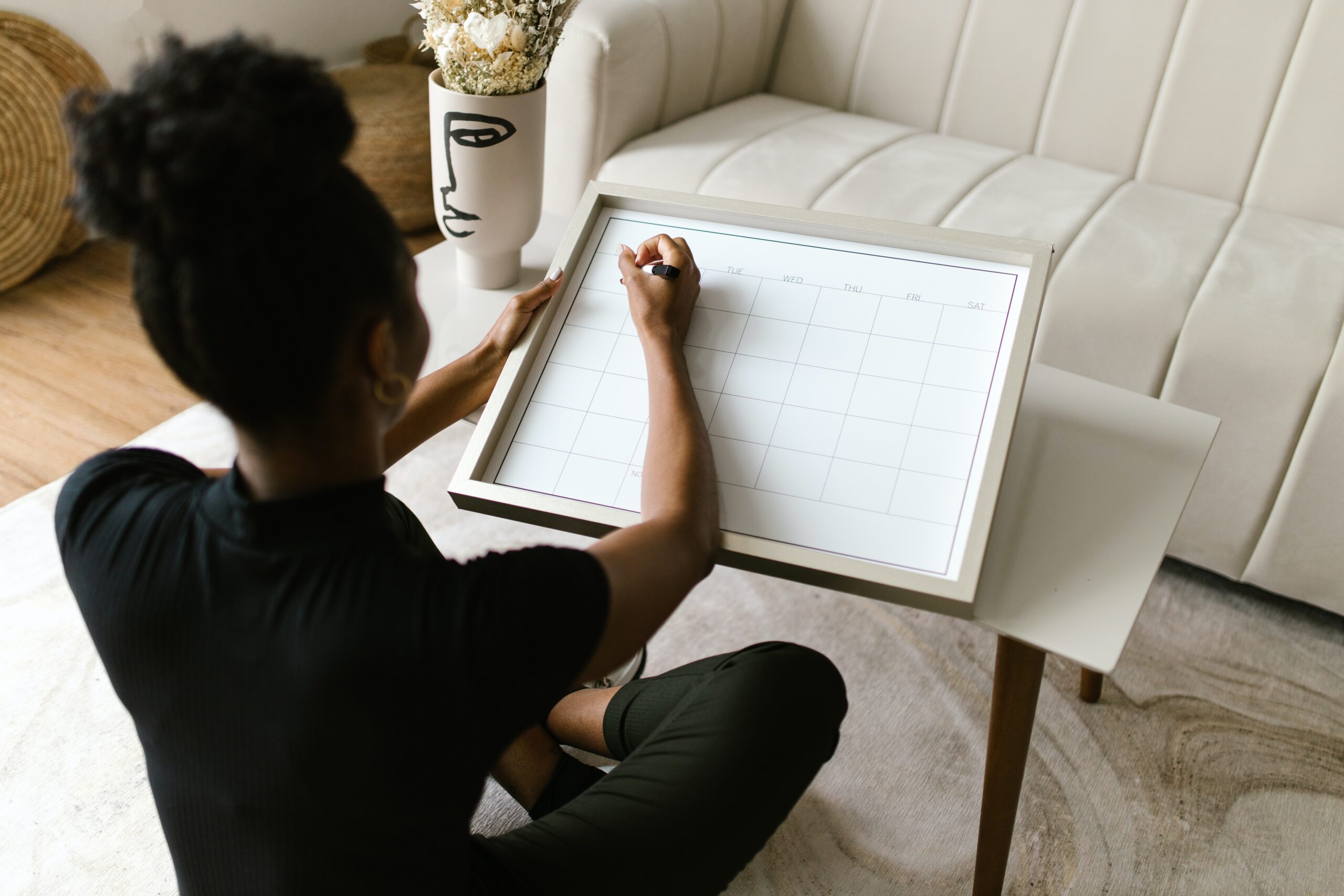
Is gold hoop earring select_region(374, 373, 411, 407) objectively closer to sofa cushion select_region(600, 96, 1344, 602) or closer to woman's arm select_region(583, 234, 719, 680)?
woman's arm select_region(583, 234, 719, 680)

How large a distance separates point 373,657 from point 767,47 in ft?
6.07

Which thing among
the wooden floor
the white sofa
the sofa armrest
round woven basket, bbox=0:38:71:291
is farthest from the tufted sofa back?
round woven basket, bbox=0:38:71:291

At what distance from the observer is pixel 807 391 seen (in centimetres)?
97

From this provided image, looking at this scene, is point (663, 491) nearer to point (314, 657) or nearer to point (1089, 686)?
point (314, 657)

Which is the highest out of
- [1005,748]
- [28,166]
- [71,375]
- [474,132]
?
[474,132]

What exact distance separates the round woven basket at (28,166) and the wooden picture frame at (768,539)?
160 centimetres

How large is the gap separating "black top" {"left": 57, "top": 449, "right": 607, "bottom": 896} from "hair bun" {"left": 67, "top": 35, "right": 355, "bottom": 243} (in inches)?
7.0

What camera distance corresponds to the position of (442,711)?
600mm

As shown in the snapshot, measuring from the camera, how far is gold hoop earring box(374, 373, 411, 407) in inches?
25.3

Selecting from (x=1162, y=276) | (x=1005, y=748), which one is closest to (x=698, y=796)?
(x=1005, y=748)

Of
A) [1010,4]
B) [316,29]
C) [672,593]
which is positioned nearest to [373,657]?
[672,593]

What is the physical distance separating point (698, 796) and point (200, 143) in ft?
1.98

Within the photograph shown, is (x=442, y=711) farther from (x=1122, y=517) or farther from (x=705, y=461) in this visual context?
(x=1122, y=517)

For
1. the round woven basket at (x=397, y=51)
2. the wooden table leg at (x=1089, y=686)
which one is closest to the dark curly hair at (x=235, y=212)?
the wooden table leg at (x=1089, y=686)
